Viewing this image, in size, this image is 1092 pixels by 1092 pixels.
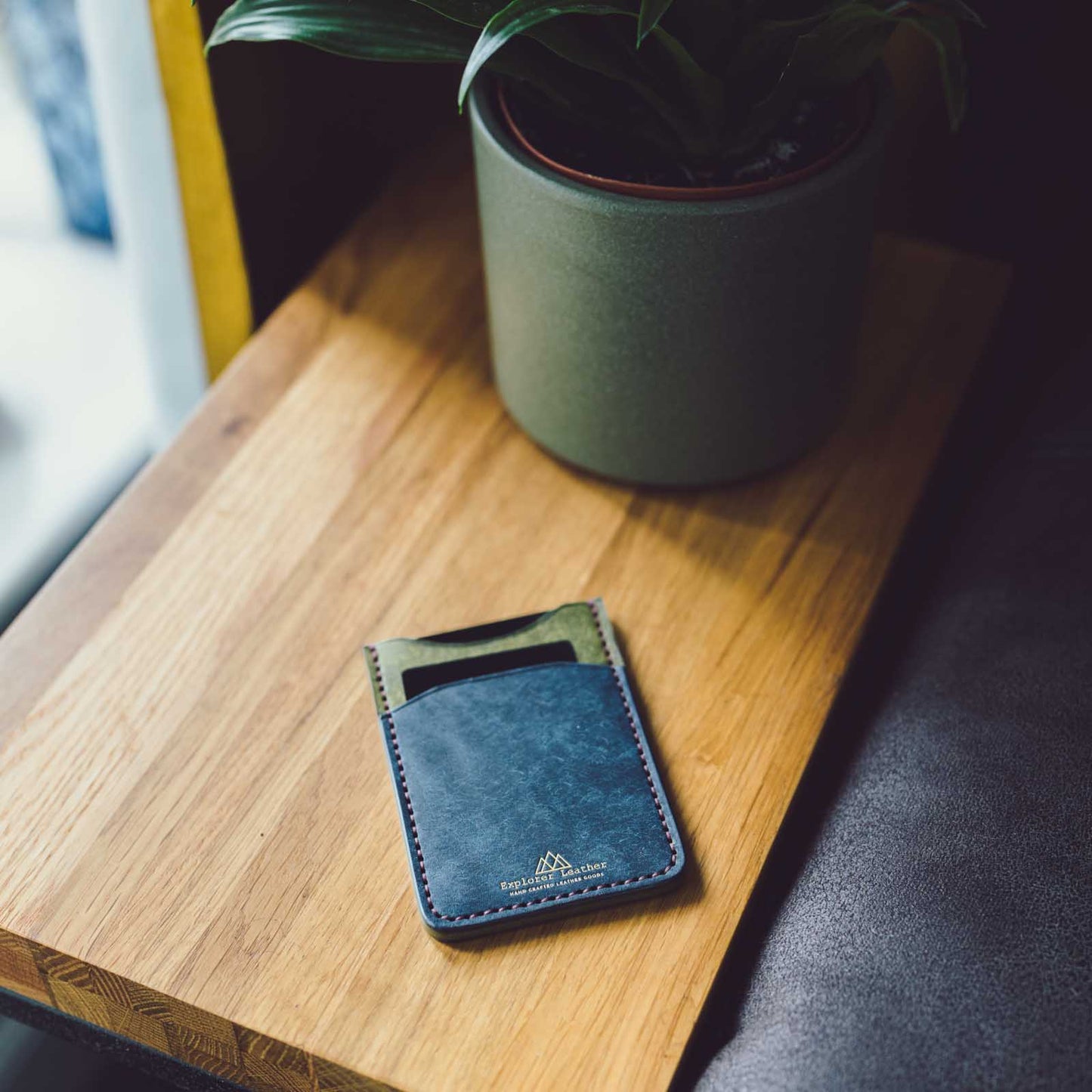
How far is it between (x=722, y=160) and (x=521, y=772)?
301 mm

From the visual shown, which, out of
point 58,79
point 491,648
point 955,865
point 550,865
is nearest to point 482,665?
point 491,648

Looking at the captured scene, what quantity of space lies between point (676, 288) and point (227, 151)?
0.35 meters

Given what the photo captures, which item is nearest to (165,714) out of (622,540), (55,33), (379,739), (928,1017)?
(379,739)

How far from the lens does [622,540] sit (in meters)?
0.65

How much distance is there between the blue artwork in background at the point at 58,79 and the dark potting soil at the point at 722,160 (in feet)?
1.98

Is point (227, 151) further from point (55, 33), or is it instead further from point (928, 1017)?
point (928, 1017)

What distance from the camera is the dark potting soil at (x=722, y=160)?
1.90 feet

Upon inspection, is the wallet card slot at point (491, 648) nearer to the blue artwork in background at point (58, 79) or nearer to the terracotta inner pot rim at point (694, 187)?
the terracotta inner pot rim at point (694, 187)

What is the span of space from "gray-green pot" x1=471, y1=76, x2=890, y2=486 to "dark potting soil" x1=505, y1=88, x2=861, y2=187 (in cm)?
2

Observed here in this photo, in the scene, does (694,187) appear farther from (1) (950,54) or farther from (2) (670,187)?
(1) (950,54)

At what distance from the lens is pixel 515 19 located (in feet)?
1.56

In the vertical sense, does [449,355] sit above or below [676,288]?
below

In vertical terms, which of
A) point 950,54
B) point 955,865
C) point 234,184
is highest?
point 950,54

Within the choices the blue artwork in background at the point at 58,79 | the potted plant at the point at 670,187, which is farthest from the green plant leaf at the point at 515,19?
the blue artwork in background at the point at 58,79
